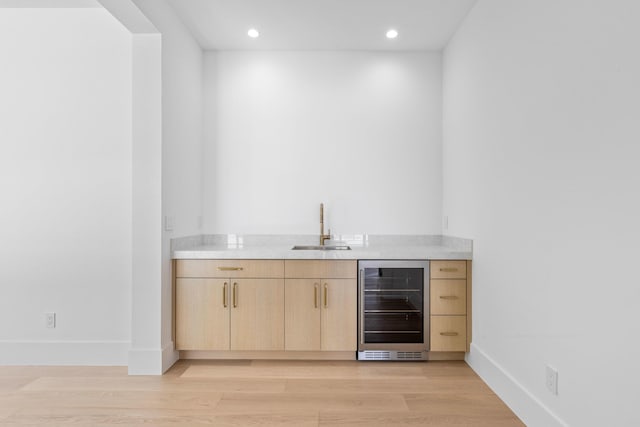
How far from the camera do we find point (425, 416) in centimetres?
224

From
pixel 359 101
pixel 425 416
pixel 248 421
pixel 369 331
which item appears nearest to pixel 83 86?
pixel 359 101

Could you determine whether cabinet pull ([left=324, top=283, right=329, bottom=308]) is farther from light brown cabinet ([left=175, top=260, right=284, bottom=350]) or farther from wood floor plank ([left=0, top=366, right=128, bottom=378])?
wood floor plank ([left=0, top=366, right=128, bottom=378])

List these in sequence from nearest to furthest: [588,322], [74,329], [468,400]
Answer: [588,322], [468,400], [74,329]

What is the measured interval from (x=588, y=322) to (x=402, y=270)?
1549 millimetres

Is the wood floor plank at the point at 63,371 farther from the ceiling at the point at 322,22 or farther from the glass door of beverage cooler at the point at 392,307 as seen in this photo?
the ceiling at the point at 322,22

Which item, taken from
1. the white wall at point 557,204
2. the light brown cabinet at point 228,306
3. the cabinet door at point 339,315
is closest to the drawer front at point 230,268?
the light brown cabinet at point 228,306

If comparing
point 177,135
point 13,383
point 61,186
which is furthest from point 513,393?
point 61,186

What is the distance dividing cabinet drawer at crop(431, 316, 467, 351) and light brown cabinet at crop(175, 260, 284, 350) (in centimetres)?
119

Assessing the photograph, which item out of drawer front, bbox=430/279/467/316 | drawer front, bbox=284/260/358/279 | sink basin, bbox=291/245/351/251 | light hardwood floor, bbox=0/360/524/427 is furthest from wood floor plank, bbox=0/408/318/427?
sink basin, bbox=291/245/351/251

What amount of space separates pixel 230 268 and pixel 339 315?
92 centimetres

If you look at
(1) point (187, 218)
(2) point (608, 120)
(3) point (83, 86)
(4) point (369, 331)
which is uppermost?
(3) point (83, 86)

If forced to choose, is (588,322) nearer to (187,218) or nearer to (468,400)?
(468,400)

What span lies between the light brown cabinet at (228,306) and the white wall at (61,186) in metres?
0.46

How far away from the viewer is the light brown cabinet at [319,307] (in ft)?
10.1
